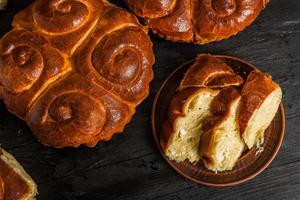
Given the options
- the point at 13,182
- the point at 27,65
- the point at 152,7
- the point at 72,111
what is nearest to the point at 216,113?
the point at 152,7

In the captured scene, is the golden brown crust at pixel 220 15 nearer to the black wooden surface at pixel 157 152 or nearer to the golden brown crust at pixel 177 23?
the golden brown crust at pixel 177 23

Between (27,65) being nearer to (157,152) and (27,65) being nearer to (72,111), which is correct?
(72,111)

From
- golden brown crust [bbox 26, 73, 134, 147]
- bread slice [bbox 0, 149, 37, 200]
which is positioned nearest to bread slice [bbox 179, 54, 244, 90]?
golden brown crust [bbox 26, 73, 134, 147]

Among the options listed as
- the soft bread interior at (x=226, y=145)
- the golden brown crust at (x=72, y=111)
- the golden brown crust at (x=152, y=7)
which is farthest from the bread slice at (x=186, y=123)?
the golden brown crust at (x=152, y=7)

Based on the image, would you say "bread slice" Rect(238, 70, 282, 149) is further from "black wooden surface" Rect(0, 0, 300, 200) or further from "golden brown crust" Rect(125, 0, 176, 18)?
"golden brown crust" Rect(125, 0, 176, 18)

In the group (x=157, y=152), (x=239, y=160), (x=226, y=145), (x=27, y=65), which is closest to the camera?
(x=27, y=65)
